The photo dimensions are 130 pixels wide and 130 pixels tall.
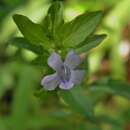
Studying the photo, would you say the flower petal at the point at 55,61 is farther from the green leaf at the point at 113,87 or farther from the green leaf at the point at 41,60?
the green leaf at the point at 113,87

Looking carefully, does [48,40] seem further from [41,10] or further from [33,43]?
[41,10]

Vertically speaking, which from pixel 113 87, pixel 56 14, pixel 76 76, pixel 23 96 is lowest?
pixel 23 96

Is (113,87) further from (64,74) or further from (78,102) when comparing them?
(64,74)

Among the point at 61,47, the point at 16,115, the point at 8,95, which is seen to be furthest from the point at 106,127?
the point at 61,47

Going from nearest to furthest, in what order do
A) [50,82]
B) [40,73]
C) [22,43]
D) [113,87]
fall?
[50,82] → [22,43] → [113,87] → [40,73]

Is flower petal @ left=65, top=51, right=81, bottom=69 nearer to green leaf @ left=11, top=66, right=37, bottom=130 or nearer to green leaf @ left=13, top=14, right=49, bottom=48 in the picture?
green leaf @ left=13, top=14, right=49, bottom=48

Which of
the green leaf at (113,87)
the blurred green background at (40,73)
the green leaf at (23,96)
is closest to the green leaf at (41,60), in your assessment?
the green leaf at (113,87)

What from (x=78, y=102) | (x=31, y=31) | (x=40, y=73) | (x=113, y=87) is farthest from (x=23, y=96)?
(x=31, y=31)
